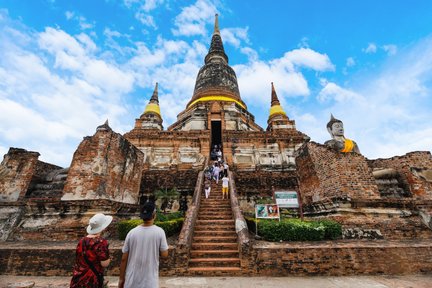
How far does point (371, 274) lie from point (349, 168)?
13.0ft

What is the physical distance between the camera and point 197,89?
85.3ft

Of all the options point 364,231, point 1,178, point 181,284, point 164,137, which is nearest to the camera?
point 181,284

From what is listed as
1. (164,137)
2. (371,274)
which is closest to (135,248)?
(371,274)

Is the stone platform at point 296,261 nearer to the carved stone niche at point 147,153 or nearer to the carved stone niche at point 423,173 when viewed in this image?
the carved stone niche at point 423,173

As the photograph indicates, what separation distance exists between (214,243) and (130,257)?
4.41 metres

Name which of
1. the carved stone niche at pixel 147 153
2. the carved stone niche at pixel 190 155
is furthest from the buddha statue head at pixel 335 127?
the carved stone niche at pixel 147 153

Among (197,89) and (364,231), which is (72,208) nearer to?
(364,231)

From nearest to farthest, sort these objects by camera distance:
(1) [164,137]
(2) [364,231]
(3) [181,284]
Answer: (3) [181,284], (2) [364,231], (1) [164,137]

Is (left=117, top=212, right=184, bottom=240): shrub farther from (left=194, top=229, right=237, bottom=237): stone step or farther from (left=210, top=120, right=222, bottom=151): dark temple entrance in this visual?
(left=210, top=120, right=222, bottom=151): dark temple entrance

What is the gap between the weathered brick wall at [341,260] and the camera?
542 centimetres

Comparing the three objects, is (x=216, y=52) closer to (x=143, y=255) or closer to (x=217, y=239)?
(x=217, y=239)

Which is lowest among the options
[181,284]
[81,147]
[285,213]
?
[181,284]

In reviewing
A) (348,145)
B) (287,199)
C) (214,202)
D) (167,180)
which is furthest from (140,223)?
(348,145)

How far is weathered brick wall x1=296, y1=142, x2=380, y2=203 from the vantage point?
8.17 metres
